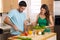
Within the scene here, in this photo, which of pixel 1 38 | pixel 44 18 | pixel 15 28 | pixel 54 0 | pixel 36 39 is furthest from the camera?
pixel 54 0

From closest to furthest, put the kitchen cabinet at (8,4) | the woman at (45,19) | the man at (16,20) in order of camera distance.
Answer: the man at (16,20) < the woman at (45,19) < the kitchen cabinet at (8,4)

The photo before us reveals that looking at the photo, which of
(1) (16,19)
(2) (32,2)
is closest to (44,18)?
(1) (16,19)

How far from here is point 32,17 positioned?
5812mm

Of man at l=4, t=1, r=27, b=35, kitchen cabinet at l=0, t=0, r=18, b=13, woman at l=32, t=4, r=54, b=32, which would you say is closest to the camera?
man at l=4, t=1, r=27, b=35

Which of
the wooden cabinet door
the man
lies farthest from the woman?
the wooden cabinet door

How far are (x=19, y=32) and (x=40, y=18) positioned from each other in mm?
965

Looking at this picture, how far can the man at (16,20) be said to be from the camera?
3.79 m

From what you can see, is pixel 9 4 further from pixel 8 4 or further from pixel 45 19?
pixel 45 19

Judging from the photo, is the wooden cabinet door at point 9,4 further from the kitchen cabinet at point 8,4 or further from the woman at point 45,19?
the woman at point 45,19

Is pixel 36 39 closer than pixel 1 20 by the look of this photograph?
Yes

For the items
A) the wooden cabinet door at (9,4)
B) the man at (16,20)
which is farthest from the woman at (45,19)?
the wooden cabinet door at (9,4)

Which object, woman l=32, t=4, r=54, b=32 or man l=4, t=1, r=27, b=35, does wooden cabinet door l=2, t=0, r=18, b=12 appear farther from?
man l=4, t=1, r=27, b=35

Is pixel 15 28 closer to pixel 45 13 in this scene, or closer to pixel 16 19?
pixel 16 19

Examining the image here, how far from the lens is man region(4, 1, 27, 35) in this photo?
3.79m
